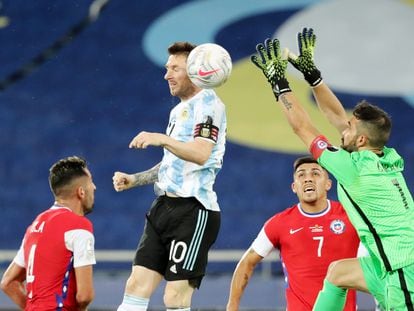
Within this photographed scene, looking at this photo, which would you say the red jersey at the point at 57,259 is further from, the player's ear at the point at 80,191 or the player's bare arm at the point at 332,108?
the player's bare arm at the point at 332,108

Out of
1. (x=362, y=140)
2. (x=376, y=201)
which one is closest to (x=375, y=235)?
(x=376, y=201)

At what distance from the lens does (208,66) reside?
21.7ft

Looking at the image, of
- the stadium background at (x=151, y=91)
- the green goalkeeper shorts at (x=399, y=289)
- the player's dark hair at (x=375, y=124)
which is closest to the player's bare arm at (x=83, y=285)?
the green goalkeeper shorts at (x=399, y=289)

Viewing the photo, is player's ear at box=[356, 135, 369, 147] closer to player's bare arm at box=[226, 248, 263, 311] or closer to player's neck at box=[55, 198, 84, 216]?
player's bare arm at box=[226, 248, 263, 311]

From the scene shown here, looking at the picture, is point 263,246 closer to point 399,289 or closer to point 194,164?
point 194,164

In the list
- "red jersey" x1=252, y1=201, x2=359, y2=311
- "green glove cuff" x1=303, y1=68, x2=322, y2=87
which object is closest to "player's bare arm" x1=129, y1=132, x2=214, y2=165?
"green glove cuff" x1=303, y1=68, x2=322, y2=87

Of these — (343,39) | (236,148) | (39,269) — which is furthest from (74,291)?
(343,39)

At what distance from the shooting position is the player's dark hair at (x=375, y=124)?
6492 mm

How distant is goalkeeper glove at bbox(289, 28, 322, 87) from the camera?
6.80m

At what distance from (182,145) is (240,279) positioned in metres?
1.68

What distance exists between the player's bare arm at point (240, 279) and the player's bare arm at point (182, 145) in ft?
4.84

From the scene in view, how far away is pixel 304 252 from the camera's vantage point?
7633mm

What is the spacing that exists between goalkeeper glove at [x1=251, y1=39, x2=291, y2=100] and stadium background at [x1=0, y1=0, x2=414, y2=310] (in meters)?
6.90

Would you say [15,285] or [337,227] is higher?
[337,227]
